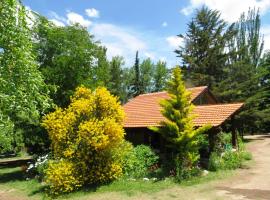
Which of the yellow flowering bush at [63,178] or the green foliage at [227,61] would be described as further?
the green foliage at [227,61]

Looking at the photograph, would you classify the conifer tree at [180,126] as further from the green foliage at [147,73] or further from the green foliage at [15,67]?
the green foliage at [147,73]

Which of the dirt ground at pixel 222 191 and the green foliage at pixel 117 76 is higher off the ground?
the green foliage at pixel 117 76

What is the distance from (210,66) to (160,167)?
24972 millimetres

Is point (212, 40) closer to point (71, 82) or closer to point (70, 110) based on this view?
point (71, 82)

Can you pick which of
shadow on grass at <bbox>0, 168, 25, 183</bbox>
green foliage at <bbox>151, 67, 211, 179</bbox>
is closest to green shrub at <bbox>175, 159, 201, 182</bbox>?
green foliage at <bbox>151, 67, 211, 179</bbox>

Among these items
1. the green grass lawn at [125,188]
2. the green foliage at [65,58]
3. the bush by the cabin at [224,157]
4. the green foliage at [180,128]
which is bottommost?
the green grass lawn at [125,188]

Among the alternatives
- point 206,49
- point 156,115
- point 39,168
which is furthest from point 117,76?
point 39,168

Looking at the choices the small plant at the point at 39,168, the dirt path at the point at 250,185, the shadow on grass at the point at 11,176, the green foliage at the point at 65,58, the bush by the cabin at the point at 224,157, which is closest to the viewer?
the dirt path at the point at 250,185

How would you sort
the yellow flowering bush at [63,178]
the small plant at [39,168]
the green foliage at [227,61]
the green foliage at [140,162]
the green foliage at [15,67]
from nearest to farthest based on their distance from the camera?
the green foliage at [15,67], the yellow flowering bush at [63,178], the green foliage at [140,162], the small plant at [39,168], the green foliage at [227,61]

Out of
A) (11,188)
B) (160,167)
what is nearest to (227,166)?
(160,167)

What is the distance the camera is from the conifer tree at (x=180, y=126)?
18.5m

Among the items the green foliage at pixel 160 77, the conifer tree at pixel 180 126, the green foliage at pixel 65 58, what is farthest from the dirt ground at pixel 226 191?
the green foliage at pixel 160 77

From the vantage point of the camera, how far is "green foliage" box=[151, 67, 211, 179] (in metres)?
18.5

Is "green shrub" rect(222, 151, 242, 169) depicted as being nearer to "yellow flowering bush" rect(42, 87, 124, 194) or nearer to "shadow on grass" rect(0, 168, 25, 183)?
"yellow flowering bush" rect(42, 87, 124, 194)
